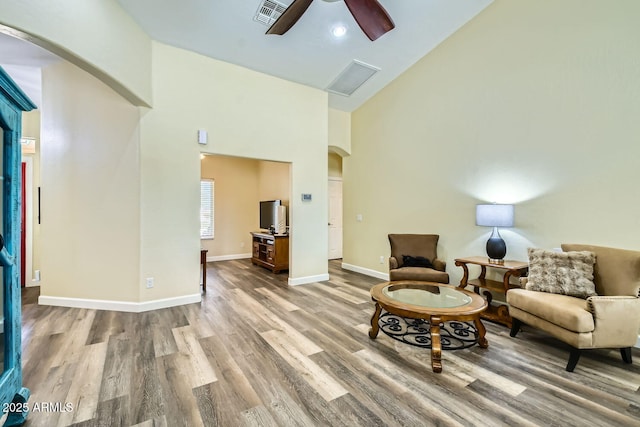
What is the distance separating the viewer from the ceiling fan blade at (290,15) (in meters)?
2.53

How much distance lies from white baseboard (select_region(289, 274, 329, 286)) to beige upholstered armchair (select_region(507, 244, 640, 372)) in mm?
2856

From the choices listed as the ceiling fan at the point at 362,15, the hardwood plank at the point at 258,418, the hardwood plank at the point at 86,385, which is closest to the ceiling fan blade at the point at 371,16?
the ceiling fan at the point at 362,15

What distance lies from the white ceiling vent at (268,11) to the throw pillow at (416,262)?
3.62m

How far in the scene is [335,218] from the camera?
7.31 metres

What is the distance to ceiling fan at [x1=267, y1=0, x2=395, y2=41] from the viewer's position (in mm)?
2566

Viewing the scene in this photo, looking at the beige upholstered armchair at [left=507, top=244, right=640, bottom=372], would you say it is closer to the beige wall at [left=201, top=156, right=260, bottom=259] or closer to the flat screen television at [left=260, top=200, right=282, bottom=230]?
the flat screen television at [left=260, top=200, right=282, bottom=230]

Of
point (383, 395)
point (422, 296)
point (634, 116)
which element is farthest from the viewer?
point (422, 296)

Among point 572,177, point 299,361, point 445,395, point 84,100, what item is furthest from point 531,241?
point 84,100

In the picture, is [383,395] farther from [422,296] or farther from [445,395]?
[422,296]

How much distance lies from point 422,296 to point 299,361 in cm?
137

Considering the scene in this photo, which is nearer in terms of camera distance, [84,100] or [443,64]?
[84,100]

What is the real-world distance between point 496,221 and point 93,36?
14.4 feet

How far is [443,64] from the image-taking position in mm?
4199

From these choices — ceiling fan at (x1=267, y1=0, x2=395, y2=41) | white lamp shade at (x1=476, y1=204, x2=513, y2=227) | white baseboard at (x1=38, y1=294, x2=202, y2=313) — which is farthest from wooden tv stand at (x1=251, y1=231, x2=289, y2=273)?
ceiling fan at (x1=267, y1=0, x2=395, y2=41)
